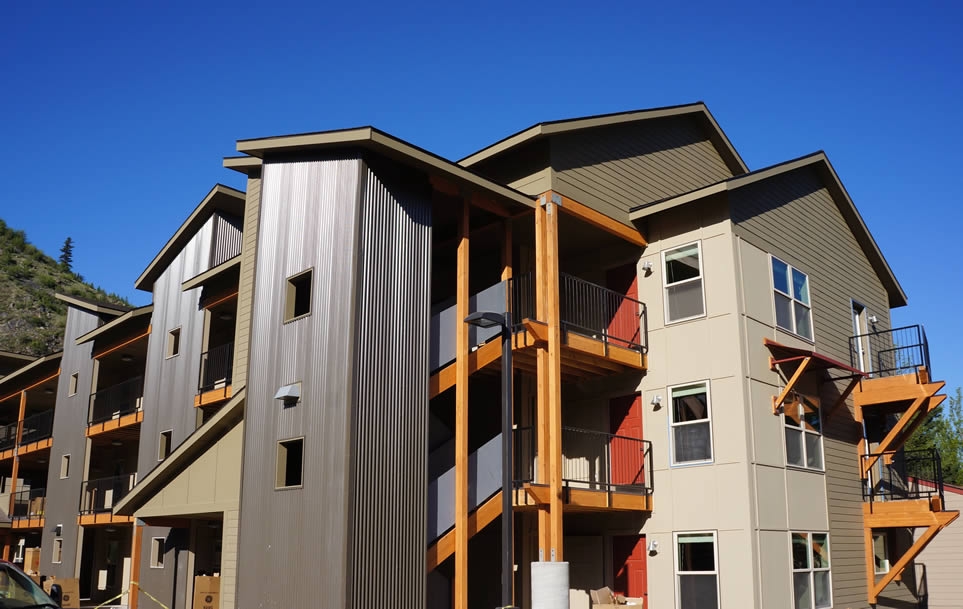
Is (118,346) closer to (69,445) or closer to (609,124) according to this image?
(69,445)

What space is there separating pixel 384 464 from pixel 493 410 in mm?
5918

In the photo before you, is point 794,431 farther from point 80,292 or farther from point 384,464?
point 80,292

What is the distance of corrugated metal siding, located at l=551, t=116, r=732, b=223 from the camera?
19031mm

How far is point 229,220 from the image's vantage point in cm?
2945

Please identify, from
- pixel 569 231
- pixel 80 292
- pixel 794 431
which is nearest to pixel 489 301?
pixel 569 231

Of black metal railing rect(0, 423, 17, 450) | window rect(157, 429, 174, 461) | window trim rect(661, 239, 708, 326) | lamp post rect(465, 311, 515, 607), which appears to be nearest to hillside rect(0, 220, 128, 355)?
black metal railing rect(0, 423, 17, 450)

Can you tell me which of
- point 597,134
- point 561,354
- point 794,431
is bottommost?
point 794,431

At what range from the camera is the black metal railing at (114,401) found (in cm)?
3297

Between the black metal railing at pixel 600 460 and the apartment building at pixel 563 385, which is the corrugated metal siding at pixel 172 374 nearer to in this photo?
the apartment building at pixel 563 385

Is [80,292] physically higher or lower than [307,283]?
higher

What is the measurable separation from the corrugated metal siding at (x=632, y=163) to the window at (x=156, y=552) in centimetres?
1768

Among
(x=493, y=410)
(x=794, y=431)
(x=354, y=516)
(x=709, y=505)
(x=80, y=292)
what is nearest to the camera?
(x=354, y=516)

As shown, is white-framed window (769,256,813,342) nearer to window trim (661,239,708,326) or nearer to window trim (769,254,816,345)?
window trim (769,254,816,345)

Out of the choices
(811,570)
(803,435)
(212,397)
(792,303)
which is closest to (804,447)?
(803,435)
